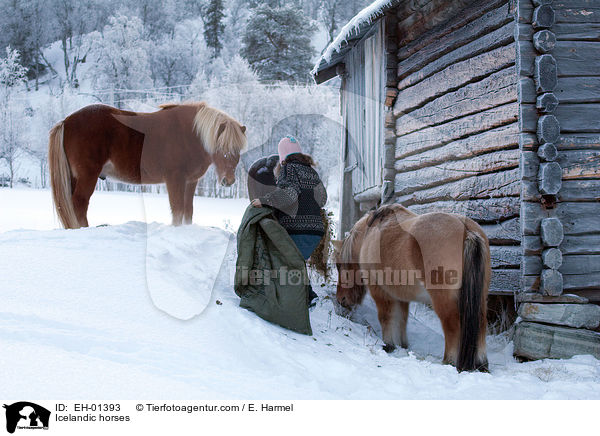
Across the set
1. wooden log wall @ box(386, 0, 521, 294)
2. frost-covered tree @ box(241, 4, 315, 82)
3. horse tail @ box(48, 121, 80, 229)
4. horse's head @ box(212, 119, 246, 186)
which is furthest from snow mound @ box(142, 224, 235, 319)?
frost-covered tree @ box(241, 4, 315, 82)

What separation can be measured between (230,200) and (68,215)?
6.04ft

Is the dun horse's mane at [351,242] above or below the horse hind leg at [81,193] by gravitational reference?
below

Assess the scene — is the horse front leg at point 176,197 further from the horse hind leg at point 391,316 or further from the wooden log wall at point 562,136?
the wooden log wall at point 562,136

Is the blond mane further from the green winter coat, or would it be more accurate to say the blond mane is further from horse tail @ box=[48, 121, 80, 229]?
horse tail @ box=[48, 121, 80, 229]

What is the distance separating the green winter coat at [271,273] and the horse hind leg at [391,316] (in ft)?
2.75

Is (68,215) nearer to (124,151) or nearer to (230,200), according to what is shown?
(124,151)

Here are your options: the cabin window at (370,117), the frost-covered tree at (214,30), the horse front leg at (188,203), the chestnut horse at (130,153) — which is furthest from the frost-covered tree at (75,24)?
the horse front leg at (188,203)

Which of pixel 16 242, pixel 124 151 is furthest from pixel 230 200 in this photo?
pixel 16 242

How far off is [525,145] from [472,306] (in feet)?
5.83

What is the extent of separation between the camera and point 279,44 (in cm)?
2406

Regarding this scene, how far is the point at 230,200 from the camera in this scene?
14.8 feet

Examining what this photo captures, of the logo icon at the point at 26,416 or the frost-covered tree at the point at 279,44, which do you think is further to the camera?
the frost-covered tree at the point at 279,44

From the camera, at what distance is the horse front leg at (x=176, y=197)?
457 centimetres

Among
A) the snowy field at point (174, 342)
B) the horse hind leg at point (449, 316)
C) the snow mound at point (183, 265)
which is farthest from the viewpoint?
the snow mound at point (183, 265)
